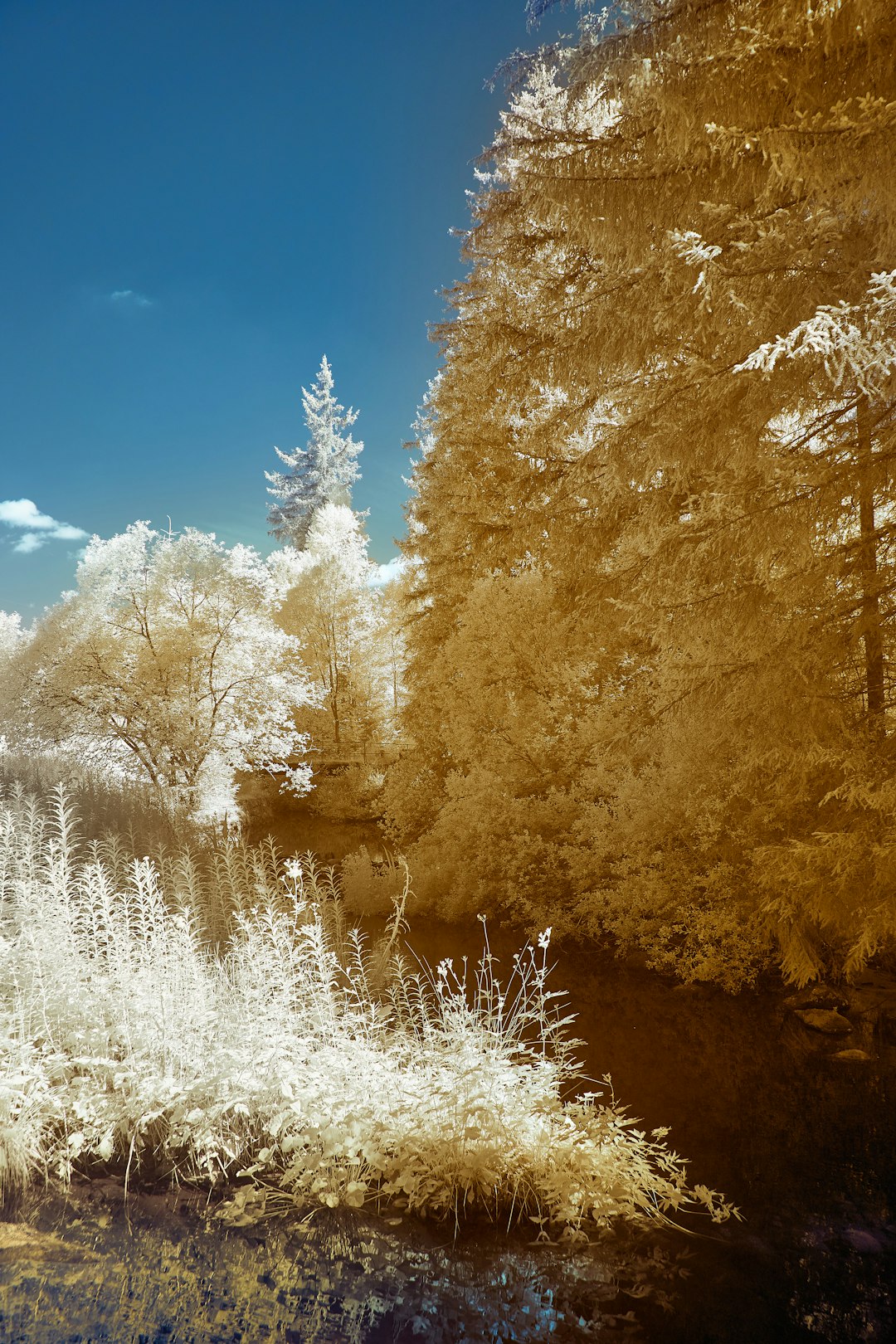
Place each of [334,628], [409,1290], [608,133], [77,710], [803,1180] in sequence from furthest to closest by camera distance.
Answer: [334,628]
[77,710]
[608,133]
[803,1180]
[409,1290]

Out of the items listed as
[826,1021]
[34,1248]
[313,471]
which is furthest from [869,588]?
[313,471]

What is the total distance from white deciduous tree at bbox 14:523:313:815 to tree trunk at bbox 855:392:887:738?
10664mm

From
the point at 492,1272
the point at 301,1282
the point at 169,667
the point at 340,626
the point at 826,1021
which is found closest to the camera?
the point at 301,1282

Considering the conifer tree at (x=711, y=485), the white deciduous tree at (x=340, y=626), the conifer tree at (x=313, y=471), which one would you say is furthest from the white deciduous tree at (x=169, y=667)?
the conifer tree at (x=313, y=471)

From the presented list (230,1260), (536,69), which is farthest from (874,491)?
(230,1260)

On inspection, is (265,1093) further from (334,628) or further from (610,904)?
(334,628)

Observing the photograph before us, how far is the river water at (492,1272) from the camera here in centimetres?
266

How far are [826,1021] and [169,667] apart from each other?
36.9 feet

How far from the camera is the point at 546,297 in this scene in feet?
22.5

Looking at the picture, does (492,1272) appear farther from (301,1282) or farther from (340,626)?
(340,626)

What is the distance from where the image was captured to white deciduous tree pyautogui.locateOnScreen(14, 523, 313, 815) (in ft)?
40.9

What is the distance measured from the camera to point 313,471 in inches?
1083

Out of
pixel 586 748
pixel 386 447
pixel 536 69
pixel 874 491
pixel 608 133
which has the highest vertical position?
pixel 386 447

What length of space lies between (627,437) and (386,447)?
11.0 metres
